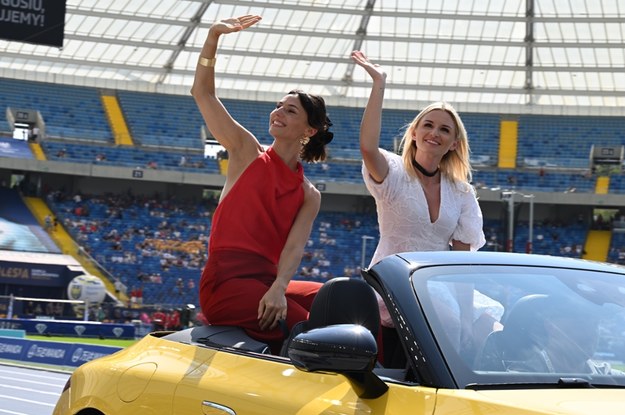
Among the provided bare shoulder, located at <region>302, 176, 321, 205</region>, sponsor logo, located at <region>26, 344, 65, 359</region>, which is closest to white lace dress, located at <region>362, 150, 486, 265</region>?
bare shoulder, located at <region>302, 176, 321, 205</region>

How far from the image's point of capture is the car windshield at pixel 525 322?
114 inches

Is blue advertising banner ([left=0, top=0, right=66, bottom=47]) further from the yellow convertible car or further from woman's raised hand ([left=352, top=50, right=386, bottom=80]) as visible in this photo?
the yellow convertible car

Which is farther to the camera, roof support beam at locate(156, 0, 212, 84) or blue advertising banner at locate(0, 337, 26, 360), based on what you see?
roof support beam at locate(156, 0, 212, 84)

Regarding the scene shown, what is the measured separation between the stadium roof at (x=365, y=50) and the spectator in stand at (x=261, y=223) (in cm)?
4320

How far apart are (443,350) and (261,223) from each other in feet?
5.94

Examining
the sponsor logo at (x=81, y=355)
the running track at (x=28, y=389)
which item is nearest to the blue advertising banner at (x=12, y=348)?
the running track at (x=28, y=389)

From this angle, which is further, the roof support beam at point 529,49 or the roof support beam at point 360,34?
the roof support beam at point 360,34

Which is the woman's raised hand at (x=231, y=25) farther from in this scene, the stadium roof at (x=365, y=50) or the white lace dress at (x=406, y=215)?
the stadium roof at (x=365, y=50)

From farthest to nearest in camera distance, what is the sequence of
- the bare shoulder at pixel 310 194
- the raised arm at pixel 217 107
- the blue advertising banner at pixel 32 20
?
the blue advertising banner at pixel 32 20, the bare shoulder at pixel 310 194, the raised arm at pixel 217 107

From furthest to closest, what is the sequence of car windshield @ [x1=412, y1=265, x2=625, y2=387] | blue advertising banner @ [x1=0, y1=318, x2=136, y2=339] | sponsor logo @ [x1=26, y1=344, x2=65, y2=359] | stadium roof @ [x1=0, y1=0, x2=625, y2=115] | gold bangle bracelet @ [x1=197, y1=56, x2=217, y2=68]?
1. stadium roof @ [x1=0, y1=0, x2=625, y2=115]
2. blue advertising banner @ [x1=0, y1=318, x2=136, y2=339]
3. sponsor logo @ [x1=26, y1=344, x2=65, y2=359]
4. gold bangle bracelet @ [x1=197, y1=56, x2=217, y2=68]
5. car windshield @ [x1=412, y1=265, x2=625, y2=387]

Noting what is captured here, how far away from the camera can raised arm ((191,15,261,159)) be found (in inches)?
185

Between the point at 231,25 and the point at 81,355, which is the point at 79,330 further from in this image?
the point at 231,25

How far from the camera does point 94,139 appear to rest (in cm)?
5128

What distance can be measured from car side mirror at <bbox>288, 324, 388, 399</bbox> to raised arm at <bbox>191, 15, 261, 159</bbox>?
6.16ft
